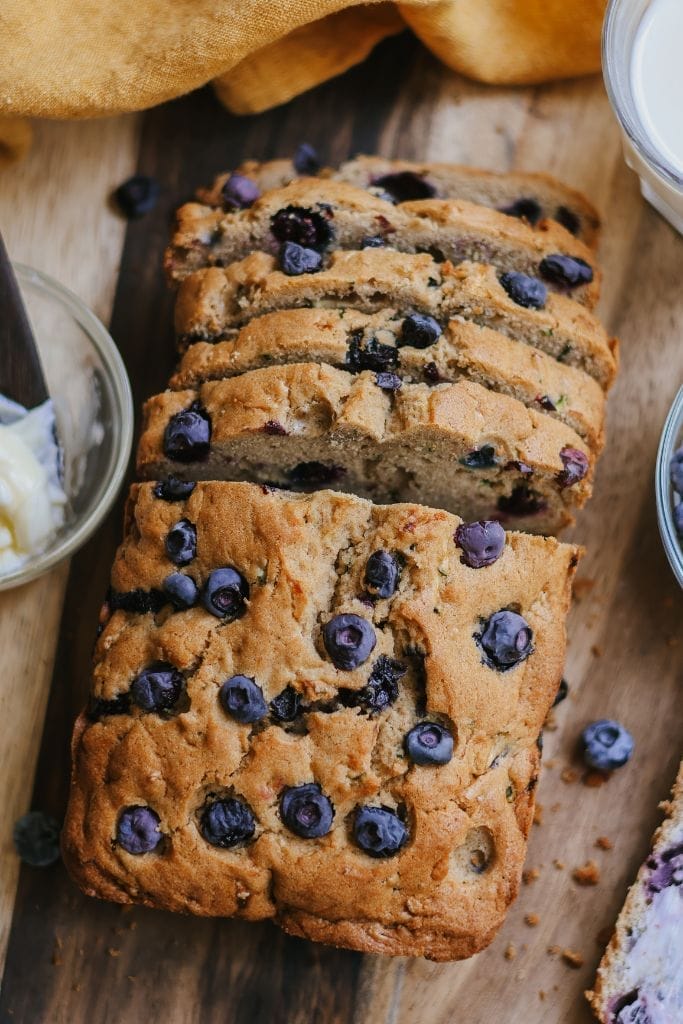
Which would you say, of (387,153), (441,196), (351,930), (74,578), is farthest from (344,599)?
(387,153)

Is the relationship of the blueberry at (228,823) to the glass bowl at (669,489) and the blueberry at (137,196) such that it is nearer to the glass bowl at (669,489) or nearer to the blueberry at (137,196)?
the glass bowl at (669,489)

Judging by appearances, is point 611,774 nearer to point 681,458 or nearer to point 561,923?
point 561,923

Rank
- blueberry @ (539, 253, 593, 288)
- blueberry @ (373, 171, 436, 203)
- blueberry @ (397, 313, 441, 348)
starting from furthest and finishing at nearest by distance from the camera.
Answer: blueberry @ (373, 171, 436, 203) → blueberry @ (539, 253, 593, 288) → blueberry @ (397, 313, 441, 348)

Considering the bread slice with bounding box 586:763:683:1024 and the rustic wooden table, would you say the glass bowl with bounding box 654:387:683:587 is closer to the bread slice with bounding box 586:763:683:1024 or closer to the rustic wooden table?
the rustic wooden table

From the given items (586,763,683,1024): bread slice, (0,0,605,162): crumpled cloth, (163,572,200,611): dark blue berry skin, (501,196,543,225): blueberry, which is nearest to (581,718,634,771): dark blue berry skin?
(586,763,683,1024): bread slice

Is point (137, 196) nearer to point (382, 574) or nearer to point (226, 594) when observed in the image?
point (226, 594)

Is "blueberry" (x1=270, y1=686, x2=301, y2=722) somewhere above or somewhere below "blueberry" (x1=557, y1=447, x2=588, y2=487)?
below
